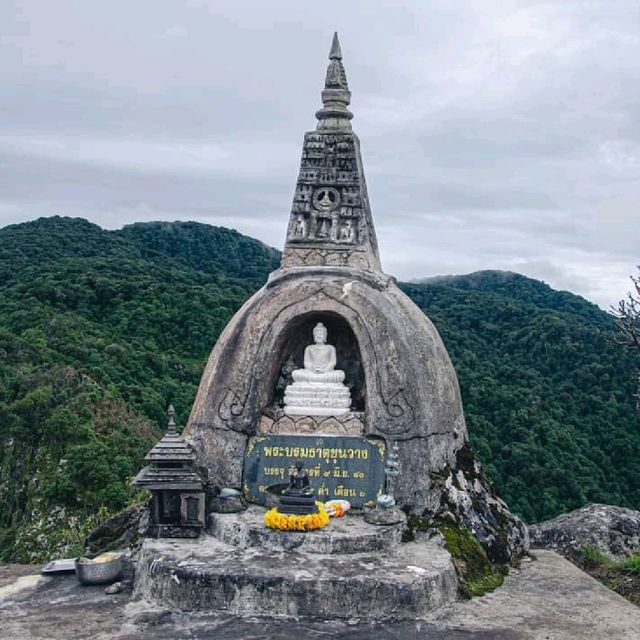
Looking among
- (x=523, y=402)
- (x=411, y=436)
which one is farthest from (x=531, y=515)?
(x=411, y=436)

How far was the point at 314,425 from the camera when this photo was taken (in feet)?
39.1

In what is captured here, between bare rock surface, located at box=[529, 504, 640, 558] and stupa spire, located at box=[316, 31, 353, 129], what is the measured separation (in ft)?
22.1

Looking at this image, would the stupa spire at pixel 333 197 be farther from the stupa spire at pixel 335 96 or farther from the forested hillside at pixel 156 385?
the forested hillside at pixel 156 385

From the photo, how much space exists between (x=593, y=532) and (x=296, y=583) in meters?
5.70

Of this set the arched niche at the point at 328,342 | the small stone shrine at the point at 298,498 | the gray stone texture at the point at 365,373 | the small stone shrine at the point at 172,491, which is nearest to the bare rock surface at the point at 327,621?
the small stone shrine at the point at 172,491

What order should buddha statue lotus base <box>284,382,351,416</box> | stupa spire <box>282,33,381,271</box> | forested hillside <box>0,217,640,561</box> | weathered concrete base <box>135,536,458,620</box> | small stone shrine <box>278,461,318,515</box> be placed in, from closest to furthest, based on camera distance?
1. weathered concrete base <box>135,536,458,620</box>
2. small stone shrine <box>278,461,318,515</box>
3. buddha statue lotus base <box>284,382,351,416</box>
4. stupa spire <box>282,33,381,271</box>
5. forested hillside <box>0,217,640,561</box>

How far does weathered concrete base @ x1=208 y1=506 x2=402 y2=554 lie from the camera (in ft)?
33.3

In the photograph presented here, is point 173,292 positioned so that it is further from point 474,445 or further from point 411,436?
point 411,436

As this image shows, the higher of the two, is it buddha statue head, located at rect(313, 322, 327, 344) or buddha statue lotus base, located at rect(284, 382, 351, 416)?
buddha statue head, located at rect(313, 322, 327, 344)

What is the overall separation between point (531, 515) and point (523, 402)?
13.5 feet

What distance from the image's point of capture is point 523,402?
21781mm

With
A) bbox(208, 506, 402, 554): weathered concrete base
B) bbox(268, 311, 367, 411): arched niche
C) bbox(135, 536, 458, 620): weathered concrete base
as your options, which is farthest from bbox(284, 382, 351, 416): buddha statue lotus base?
bbox(135, 536, 458, 620): weathered concrete base

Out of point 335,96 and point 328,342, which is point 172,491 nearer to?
point 328,342

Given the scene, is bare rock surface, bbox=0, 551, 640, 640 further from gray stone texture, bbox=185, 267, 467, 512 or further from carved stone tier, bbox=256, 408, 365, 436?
carved stone tier, bbox=256, 408, 365, 436
